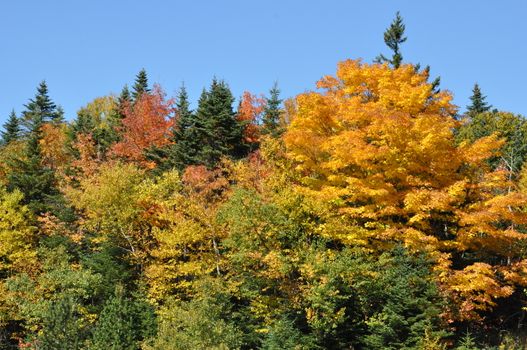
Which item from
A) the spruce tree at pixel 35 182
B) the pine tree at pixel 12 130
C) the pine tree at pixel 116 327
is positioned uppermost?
the pine tree at pixel 12 130

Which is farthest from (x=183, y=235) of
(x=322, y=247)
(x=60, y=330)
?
(x=322, y=247)

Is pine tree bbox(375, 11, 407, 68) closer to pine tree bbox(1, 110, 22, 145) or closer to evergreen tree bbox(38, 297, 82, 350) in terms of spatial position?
evergreen tree bbox(38, 297, 82, 350)

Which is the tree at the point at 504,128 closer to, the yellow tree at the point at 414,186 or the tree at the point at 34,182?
the yellow tree at the point at 414,186

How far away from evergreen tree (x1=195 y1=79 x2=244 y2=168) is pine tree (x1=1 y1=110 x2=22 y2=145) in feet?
126

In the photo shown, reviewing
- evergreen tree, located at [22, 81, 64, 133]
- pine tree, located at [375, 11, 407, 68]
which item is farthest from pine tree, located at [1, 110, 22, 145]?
pine tree, located at [375, 11, 407, 68]

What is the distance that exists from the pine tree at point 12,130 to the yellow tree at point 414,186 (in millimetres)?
55249

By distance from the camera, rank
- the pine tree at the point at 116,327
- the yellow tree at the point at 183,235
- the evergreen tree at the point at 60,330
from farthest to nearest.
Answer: the yellow tree at the point at 183,235, the pine tree at the point at 116,327, the evergreen tree at the point at 60,330

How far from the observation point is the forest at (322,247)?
22.7 meters

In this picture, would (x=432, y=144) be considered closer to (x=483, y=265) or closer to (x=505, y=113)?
(x=483, y=265)

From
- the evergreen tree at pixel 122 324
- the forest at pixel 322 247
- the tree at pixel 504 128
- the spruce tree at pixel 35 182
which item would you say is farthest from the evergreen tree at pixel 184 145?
the tree at pixel 504 128

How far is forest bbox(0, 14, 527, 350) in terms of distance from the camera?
22.7 meters

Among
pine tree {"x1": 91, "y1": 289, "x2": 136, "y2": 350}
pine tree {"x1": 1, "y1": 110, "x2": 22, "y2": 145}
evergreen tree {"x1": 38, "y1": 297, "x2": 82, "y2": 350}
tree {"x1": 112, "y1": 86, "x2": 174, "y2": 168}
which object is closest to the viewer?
evergreen tree {"x1": 38, "y1": 297, "x2": 82, "y2": 350}

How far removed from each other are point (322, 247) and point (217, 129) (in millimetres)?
19163

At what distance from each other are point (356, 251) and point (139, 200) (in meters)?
15.2
